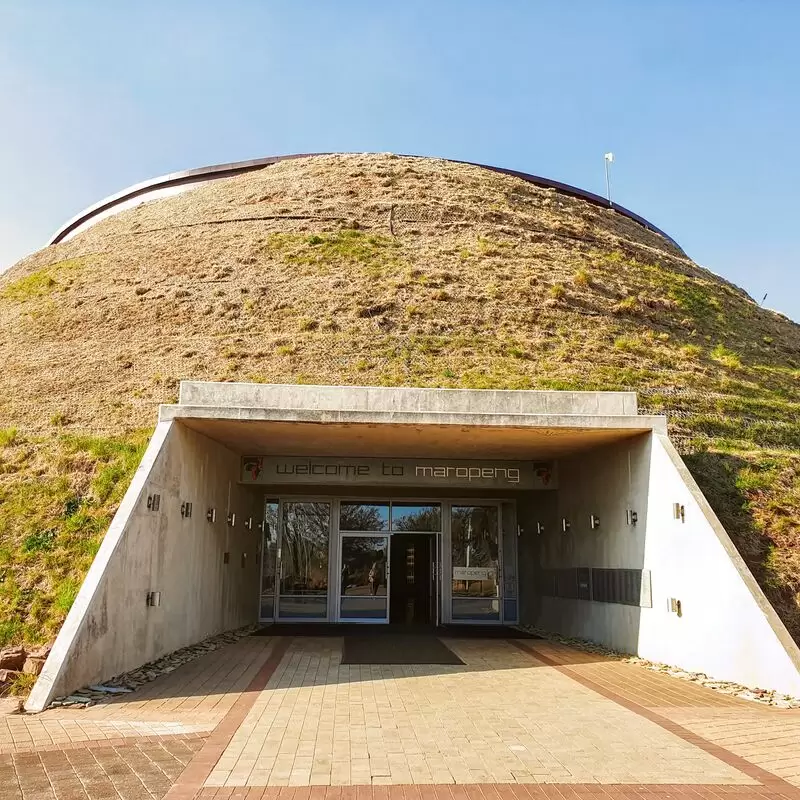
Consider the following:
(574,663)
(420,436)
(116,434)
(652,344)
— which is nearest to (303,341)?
(116,434)

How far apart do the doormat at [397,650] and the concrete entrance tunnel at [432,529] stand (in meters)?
2.54

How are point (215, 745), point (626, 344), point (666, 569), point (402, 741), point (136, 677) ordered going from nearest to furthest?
point (215, 745) → point (402, 741) → point (136, 677) → point (666, 569) → point (626, 344)

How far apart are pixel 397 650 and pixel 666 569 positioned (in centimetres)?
440

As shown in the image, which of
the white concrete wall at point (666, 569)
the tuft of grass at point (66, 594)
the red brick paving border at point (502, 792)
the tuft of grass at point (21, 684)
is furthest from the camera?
the tuft of grass at point (66, 594)

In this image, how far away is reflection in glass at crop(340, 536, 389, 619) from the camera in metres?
17.1

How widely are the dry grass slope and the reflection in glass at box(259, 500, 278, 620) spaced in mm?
3118

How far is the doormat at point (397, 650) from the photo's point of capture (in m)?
11.1

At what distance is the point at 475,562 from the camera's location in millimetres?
17438

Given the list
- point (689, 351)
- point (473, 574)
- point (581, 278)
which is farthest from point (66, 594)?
point (581, 278)

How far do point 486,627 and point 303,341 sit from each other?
26.3ft

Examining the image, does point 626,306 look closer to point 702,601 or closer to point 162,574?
point 702,601

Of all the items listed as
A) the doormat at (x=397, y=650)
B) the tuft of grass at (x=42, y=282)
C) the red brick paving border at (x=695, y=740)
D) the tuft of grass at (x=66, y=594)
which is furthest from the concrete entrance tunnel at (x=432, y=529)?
the tuft of grass at (x=42, y=282)

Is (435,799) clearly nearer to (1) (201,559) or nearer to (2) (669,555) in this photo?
(2) (669,555)

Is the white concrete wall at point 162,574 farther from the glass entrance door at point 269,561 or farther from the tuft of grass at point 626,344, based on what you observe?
the tuft of grass at point 626,344
